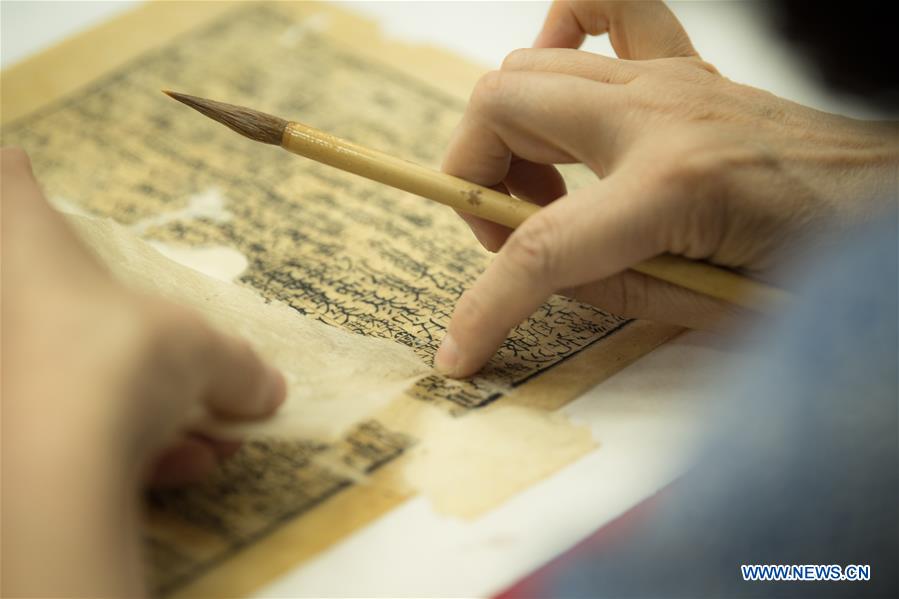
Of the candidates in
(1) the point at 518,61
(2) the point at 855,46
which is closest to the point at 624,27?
(1) the point at 518,61

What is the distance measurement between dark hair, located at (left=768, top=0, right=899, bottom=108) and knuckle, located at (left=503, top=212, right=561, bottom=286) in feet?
2.27

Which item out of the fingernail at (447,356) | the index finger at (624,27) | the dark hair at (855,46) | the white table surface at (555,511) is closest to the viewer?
the white table surface at (555,511)

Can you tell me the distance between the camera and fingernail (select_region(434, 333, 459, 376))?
0.83m

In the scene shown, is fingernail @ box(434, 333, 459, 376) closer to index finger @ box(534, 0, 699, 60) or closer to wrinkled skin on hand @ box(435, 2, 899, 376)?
wrinkled skin on hand @ box(435, 2, 899, 376)

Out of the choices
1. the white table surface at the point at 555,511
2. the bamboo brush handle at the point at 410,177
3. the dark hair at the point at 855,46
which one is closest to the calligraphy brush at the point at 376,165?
the bamboo brush handle at the point at 410,177

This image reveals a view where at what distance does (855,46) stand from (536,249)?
770 mm

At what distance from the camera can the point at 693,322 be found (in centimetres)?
86

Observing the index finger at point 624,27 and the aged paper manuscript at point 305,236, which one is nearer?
the aged paper manuscript at point 305,236

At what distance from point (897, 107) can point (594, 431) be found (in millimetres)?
721

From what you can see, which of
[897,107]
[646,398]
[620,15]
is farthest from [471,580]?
[897,107]

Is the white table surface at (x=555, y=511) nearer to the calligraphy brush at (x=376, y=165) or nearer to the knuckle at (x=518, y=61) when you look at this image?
the calligraphy brush at (x=376, y=165)

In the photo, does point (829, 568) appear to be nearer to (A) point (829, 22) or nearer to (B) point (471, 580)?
(B) point (471, 580)

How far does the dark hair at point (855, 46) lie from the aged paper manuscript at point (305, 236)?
453 mm

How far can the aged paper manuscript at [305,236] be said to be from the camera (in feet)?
2.30
